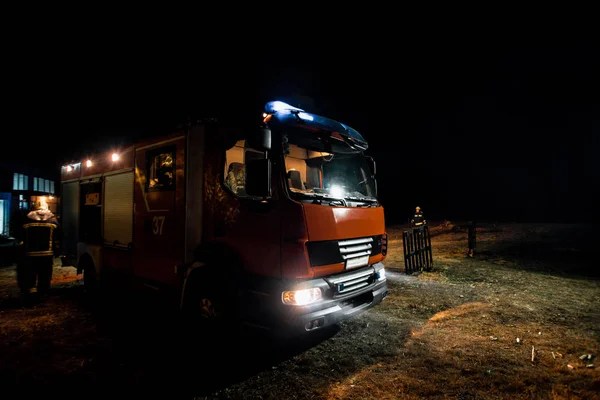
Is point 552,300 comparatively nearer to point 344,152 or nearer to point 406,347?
point 406,347

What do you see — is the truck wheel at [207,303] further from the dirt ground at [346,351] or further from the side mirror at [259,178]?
the side mirror at [259,178]

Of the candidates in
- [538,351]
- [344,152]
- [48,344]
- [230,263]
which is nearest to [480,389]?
[538,351]

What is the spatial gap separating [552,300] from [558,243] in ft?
31.8

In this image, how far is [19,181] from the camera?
2373cm

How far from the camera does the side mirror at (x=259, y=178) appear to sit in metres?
3.61

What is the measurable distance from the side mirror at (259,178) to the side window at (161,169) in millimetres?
1701

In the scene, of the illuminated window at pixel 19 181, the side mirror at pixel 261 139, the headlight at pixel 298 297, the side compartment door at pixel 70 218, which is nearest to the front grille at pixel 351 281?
the headlight at pixel 298 297

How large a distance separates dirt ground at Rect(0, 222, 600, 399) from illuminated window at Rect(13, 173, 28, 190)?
21.9 m

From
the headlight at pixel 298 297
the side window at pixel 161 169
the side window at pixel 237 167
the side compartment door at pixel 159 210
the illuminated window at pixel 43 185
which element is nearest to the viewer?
the headlight at pixel 298 297

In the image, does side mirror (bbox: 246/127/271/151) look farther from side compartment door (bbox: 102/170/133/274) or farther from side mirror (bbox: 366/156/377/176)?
side compartment door (bbox: 102/170/133/274)

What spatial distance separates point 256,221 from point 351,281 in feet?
4.69

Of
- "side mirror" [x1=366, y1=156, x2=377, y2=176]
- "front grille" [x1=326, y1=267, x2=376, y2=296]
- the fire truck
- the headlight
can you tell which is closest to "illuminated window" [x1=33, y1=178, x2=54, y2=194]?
the fire truck

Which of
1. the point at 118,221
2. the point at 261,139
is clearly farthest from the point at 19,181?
the point at 261,139

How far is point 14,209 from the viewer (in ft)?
67.2
